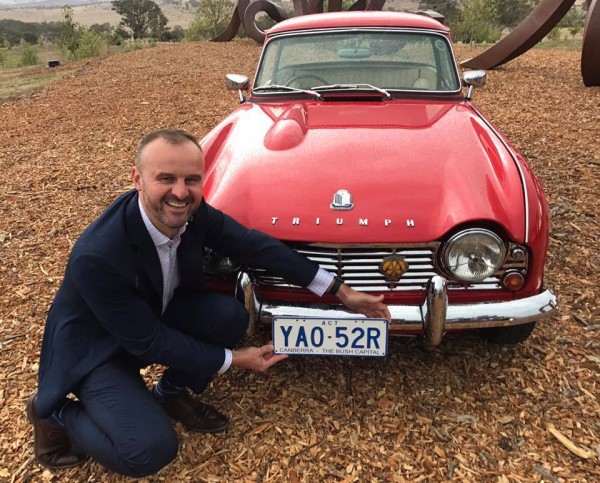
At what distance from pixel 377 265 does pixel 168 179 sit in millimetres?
934

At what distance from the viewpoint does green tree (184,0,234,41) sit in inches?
920

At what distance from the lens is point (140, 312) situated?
71.7 inches

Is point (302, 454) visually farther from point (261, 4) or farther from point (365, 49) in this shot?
point (261, 4)

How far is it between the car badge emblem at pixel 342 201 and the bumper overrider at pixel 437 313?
421 millimetres

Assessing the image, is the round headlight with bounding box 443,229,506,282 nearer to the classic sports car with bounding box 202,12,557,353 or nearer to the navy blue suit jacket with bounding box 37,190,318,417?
the classic sports car with bounding box 202,12,557,353

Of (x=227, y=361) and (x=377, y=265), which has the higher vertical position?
(x=377, y=265)

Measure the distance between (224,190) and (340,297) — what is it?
2.41ft

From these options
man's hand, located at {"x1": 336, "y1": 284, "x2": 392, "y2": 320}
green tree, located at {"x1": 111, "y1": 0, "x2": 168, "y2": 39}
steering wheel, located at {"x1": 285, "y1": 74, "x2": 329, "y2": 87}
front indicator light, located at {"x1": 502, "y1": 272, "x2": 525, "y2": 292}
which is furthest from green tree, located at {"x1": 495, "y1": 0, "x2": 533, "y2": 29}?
man's hand, located at {"x1": 336, "y1": 284, "x2": 392, "y2": 320}

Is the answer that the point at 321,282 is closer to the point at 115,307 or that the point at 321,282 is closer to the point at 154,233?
the point at 154,233

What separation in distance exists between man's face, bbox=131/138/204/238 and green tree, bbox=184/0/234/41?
930 inches

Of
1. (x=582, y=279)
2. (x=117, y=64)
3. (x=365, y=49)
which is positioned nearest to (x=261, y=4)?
(x=117, y=64)

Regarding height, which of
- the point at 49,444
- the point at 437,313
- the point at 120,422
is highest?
the point at 437,313

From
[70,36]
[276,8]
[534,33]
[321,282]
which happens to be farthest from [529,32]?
[70,36]

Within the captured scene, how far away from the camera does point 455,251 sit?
2.13 metres
